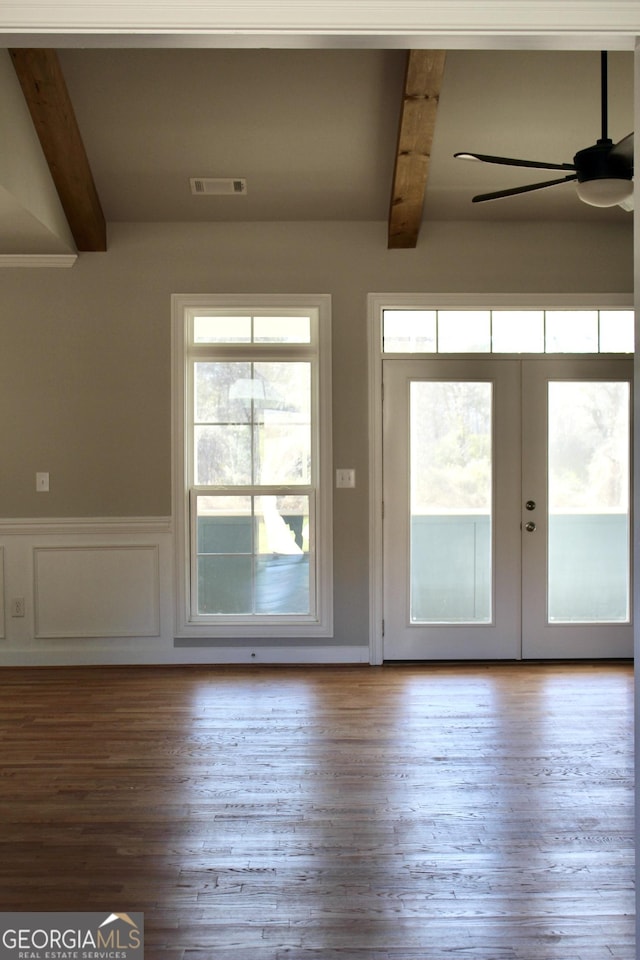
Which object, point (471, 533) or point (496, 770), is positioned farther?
point (471, 533)

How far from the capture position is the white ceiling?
3775mm

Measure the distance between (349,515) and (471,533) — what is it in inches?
31.9

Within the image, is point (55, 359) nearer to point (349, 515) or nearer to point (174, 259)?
point (174, 259)

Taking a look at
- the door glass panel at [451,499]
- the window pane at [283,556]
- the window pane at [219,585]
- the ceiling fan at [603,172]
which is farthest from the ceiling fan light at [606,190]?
the window pane at [219,585]

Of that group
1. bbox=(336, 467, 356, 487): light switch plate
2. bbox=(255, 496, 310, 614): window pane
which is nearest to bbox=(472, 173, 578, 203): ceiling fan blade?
bbox=(336, 467, 356, 487): light switch plate

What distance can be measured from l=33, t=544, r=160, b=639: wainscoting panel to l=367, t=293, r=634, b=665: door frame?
1.41m

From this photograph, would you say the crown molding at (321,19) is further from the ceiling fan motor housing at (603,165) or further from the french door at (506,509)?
the french door at (506,509)

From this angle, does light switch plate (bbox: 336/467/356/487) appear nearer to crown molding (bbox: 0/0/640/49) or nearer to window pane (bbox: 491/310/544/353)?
window pane (bbox: 491/310/544/353)

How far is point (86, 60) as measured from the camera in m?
3.78

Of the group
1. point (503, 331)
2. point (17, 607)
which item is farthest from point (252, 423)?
point (17, 607)

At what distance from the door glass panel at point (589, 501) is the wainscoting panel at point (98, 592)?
2632 mm

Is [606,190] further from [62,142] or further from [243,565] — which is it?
[243,565]

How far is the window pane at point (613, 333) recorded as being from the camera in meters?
4.88

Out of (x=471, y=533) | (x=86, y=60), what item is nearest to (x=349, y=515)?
(x=471, y=533)
